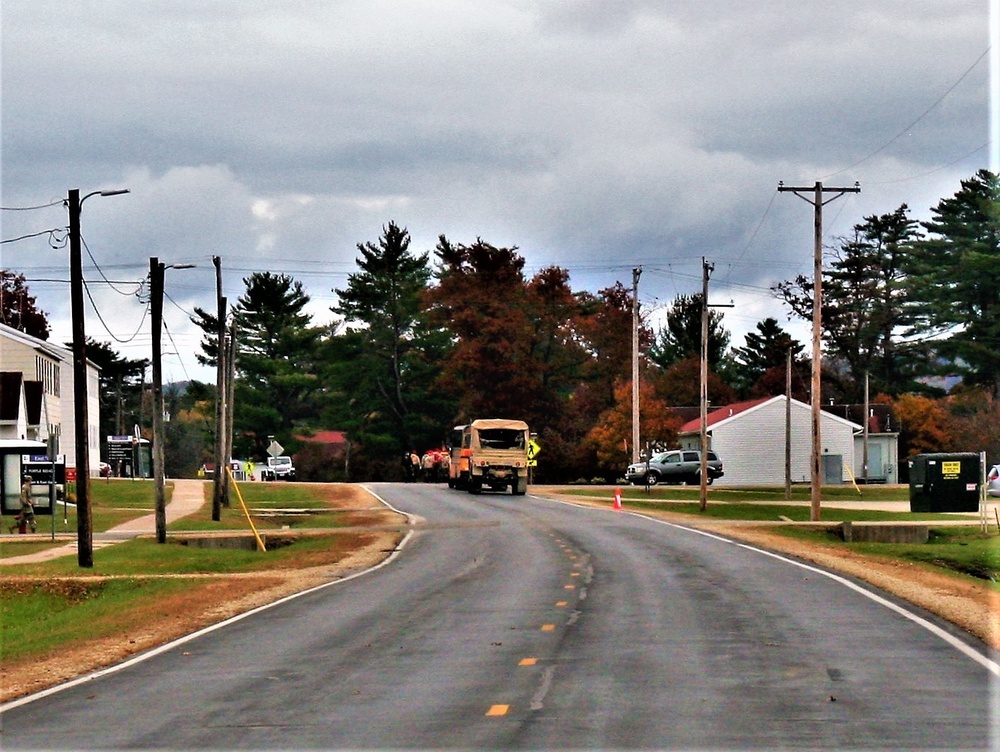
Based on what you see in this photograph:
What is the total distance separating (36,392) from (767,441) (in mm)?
45210

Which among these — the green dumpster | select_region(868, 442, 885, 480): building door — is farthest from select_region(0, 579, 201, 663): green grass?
select_region(868, 442, 885, 480): building door

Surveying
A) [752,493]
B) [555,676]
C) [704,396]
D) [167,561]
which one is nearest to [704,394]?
[704,396]

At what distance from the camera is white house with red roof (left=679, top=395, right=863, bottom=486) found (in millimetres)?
91938

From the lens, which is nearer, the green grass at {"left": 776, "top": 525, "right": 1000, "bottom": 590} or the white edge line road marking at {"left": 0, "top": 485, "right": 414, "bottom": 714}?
the white edge line road marking at {"left": 0, "top": 485, "right": 414, "bottom": 714}

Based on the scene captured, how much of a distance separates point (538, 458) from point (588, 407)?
Answer: 10921 mm

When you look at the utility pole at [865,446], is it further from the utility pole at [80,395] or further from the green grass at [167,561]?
the utility pole at [80,395]

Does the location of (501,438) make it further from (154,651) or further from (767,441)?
(154,651)

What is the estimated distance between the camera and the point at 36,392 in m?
73.4

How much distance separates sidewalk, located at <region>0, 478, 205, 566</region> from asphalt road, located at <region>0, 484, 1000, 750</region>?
1240 cm

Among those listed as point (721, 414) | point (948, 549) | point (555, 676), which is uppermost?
point (721, 414)

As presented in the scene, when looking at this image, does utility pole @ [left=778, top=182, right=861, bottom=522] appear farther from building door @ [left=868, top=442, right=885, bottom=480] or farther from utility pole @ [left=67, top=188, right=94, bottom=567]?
building door @ [left=868, top=442, right=885, bottom=480]

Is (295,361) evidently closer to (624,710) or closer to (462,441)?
(462,441)

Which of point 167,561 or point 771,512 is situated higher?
point 167,561

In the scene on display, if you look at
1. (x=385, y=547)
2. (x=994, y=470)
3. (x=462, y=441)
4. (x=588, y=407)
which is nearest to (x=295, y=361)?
(x=588, y=407)
